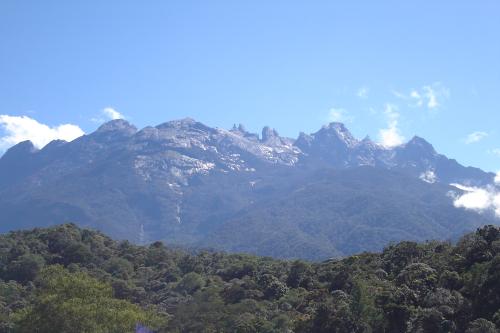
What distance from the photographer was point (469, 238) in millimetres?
63500

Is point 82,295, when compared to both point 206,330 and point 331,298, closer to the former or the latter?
point 206,330

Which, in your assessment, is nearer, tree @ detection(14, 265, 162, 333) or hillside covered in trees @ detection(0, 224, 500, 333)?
hillside covered in trees @ detection(0, 224, 500, 333)

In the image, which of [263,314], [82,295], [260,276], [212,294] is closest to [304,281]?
[260,276]

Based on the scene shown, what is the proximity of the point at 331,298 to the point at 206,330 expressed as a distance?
1050 centimetres

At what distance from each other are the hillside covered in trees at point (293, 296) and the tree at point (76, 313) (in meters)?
0.08

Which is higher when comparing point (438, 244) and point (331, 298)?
point (438, 244)

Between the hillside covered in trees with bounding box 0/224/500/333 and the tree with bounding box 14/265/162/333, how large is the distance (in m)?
0.08

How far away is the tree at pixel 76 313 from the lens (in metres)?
54.0

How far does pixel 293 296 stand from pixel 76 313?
2203cm

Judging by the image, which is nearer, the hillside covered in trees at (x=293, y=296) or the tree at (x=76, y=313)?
the hillside covered in trees at (x=293, y=296)

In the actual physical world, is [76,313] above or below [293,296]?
below

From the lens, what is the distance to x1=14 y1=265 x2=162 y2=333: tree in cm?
5403

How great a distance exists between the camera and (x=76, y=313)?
5428 centimetres

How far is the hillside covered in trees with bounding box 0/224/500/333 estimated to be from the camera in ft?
158
